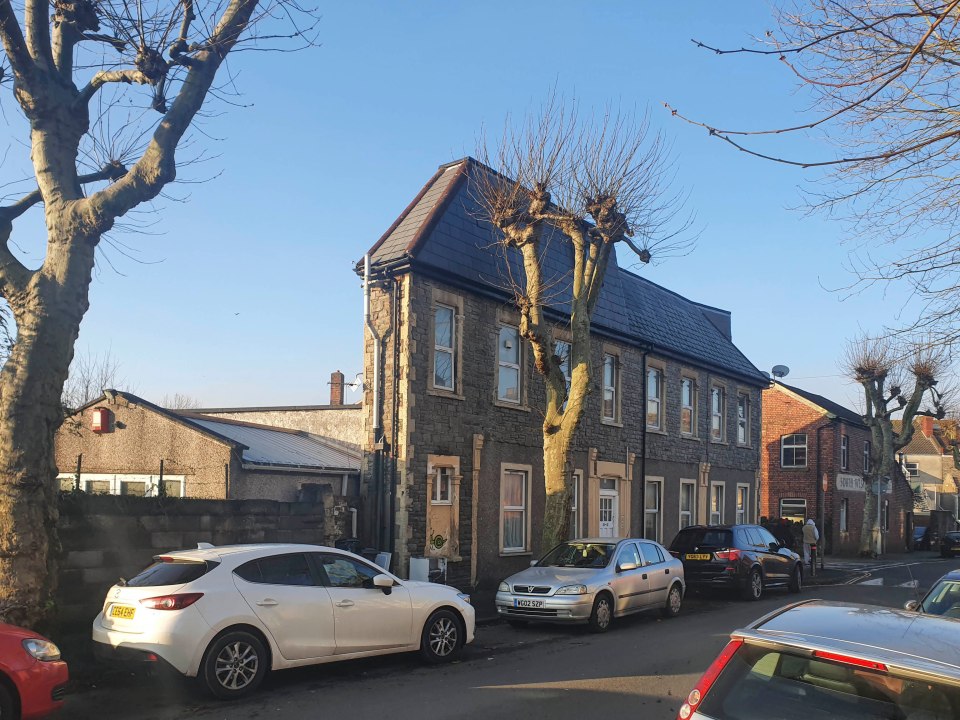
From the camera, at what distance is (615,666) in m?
10.0

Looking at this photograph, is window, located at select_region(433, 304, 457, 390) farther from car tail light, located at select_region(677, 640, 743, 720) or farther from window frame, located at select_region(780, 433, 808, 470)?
window frame, located at select_region(780, 433, 808, 470)

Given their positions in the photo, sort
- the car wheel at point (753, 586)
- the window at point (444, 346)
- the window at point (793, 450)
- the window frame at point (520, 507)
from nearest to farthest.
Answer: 1. the window at point (444, 346)
2. the car wheel at point (753, 586)
3. the window frame at point (520, 507)
4. the window at point (793, 450)

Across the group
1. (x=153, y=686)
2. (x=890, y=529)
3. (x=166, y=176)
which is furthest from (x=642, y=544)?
(x=890, y=529)

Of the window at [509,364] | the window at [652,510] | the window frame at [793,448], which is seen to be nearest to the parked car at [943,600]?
the window at [509,364]

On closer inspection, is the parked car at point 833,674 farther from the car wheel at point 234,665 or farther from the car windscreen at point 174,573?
the car windscreen at point 174,573

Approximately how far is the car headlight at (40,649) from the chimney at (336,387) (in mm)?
22245

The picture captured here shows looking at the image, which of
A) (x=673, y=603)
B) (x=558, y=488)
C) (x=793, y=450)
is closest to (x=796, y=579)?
(x=673, y=603)

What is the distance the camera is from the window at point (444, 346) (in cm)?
1712

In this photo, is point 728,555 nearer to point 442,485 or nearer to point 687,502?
point 442,485

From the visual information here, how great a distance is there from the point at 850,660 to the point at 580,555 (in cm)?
1048

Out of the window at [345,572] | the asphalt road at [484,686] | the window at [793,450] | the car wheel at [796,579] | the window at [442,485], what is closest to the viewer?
the asphalt road at [484,686]

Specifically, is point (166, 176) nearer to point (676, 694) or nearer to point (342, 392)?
point (676, 694)

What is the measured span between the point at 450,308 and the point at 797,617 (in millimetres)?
13501

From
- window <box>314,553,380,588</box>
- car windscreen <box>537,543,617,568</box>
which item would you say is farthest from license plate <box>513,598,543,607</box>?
window <box>314,553,380,588</box>
